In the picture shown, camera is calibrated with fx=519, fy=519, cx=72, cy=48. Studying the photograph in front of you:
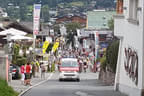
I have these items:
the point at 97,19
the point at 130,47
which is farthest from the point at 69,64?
the point at 97,19

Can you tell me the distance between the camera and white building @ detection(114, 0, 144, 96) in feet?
62.0

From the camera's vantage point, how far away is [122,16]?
24703mm

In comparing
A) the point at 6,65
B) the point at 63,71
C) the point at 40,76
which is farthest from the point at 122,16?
the point at 40,76

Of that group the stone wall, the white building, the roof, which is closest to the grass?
the white building

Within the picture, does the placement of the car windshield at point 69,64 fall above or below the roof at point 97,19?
above

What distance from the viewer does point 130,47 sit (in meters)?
22.1

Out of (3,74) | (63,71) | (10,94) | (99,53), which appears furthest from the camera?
(99,53)

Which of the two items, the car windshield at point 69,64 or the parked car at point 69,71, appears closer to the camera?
the parked car at point 69,71

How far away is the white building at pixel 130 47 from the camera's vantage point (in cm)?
1891

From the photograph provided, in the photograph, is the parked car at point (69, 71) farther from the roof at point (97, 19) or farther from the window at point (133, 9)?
the roof at point (97, 19)

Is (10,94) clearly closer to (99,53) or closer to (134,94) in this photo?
(134,94)

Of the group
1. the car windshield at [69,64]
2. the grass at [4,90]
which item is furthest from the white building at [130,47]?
the car windshield at [69,64]

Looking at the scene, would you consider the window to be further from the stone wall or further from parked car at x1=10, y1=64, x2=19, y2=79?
parked car at x1=10, y1=64, x2=19, y2=79

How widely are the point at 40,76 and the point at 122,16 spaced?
60.1 ft
